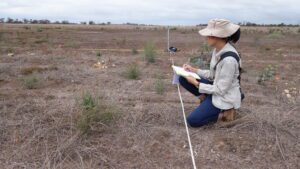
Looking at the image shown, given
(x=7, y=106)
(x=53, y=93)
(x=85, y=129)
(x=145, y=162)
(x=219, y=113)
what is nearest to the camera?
(x=145, y=162)

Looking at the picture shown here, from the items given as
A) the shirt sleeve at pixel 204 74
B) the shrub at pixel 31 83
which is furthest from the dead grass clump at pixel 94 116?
the shrub at pixel 31 83

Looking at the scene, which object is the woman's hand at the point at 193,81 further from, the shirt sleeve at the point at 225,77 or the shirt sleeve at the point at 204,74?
the shirt sleeve at the point at 204,74

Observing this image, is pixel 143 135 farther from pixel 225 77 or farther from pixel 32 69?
pixel 32 69

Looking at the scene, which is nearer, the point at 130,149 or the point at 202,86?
the point at 130,149

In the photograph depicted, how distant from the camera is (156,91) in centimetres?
658

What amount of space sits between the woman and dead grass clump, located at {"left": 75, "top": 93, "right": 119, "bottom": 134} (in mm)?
826

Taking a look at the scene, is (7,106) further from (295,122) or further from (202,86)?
(295,122)

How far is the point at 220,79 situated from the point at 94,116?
1319mm

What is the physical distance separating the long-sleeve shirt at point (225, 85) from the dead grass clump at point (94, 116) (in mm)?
976

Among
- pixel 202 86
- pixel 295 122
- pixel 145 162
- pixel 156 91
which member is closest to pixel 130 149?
pixel 145 162

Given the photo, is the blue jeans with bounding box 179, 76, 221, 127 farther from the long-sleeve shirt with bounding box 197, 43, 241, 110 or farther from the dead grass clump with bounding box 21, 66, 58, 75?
the dead grass clump with bounding box 21, 66, 58, 75

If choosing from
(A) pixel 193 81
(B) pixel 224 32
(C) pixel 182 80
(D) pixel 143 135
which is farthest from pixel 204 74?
(D) pixel 143 135

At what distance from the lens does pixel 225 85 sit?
4.25m

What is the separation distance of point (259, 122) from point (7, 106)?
303 centimetres
